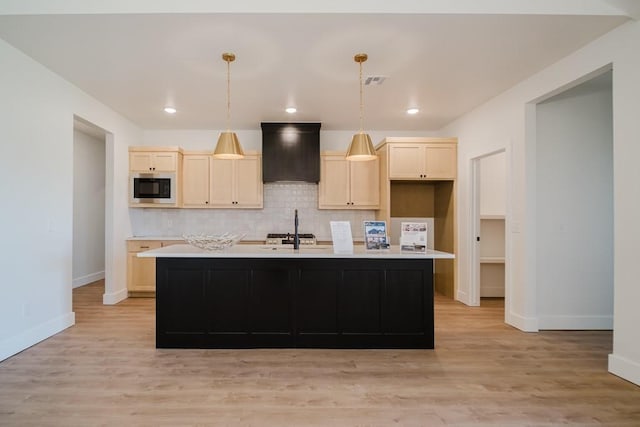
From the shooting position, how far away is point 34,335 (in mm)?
3383

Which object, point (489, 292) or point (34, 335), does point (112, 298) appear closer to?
point (34, 335)

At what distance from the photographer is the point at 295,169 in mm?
5586

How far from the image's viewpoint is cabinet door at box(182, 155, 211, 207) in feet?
18.7

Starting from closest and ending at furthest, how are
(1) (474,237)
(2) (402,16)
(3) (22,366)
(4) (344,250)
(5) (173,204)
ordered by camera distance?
(2) (402,16)
(3) (22,366)
(4) (344,250)
(1) (474,237)
(5) (173,204)

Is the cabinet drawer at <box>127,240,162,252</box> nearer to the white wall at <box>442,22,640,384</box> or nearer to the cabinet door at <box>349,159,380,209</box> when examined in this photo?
the cabinet door at <box>349,159,380,209</box>

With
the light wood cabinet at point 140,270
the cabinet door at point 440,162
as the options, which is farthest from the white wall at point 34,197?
the cabinet door at point 440,162

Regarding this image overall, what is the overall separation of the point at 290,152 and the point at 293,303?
9.53ft

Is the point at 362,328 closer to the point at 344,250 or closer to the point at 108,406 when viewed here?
the point at 344,250

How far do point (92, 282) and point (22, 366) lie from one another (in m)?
4.14

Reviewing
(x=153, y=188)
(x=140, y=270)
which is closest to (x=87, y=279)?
(x=140, y=270)

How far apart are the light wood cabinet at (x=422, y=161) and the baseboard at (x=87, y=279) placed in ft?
18.6

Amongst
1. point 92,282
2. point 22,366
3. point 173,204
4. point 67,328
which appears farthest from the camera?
point 92,282

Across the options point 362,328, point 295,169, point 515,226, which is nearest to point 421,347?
point 362,328

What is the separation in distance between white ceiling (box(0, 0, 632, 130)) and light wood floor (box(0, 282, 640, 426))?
8.93ft
